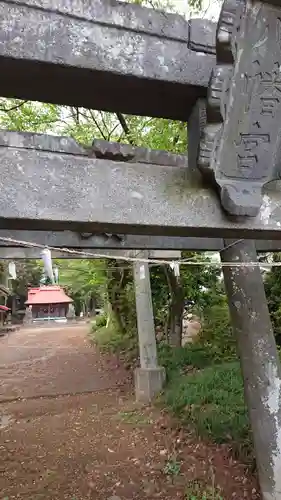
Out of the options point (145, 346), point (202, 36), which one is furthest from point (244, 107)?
point (145, 346)

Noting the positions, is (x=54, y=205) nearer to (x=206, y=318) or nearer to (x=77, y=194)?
(x=77, y=194)

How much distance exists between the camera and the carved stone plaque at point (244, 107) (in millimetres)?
1835

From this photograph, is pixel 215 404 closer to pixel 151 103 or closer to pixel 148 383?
pixel 148 383

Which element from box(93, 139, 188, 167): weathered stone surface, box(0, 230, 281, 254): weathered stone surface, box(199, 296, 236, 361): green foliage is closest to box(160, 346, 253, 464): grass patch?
box(199, 296, 236, 361): green foliage

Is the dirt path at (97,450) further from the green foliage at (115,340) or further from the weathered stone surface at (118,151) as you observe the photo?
the weathered stone surface at (118,151)

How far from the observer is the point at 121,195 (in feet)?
6.49

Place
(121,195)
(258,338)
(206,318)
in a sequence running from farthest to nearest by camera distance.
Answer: (206,318) < (258,338) < (121,195)

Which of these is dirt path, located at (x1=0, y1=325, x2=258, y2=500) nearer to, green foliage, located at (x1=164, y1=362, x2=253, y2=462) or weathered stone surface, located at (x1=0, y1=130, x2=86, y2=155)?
green foliage, located at (x1=164, y1=362, x2=253, y2=462)

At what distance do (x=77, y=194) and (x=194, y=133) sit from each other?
77 centimetres

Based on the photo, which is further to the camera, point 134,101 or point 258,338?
point 258,338

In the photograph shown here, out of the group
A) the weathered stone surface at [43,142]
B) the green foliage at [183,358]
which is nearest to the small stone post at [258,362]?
the weathered stone surface at [43,142]

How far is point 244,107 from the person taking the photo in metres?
2.03

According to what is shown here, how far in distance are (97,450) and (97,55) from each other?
5.99 metres

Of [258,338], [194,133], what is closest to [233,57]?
[194,133]
